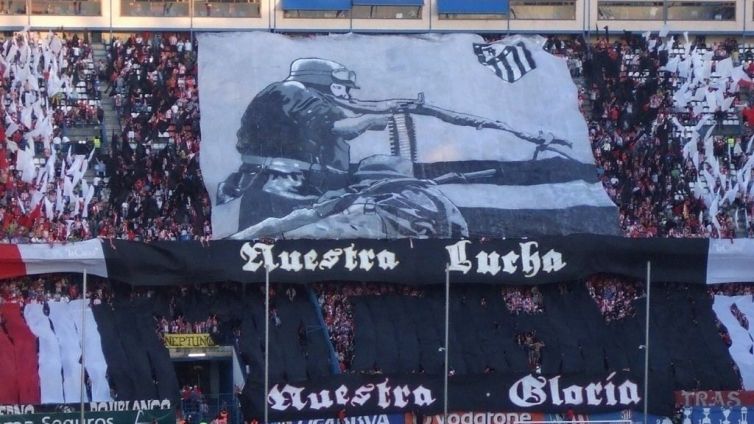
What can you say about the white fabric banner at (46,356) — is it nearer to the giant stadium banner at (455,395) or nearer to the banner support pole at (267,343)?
the giant stadium banner at (455,395)

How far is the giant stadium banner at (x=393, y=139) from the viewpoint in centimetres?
4141

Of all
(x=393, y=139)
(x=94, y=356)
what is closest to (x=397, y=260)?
(x=393, y=139)

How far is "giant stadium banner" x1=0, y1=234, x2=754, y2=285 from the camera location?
127ft

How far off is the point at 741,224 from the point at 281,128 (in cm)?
1219

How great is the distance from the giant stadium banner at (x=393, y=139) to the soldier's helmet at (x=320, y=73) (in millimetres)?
38

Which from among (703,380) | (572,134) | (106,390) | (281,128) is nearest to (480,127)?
(572,134)

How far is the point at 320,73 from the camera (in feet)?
146

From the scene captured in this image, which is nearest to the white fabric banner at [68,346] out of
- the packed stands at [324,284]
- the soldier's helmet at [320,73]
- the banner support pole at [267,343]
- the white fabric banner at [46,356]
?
the white fabric banner at [46,356]

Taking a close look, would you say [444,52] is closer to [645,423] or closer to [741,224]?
[741,224]

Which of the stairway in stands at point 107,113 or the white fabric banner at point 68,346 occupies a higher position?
the stairway in stands at point 107,113

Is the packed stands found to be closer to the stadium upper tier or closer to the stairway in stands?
the stairway in stands

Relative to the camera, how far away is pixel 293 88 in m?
44.0

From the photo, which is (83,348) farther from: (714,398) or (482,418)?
(714,398)

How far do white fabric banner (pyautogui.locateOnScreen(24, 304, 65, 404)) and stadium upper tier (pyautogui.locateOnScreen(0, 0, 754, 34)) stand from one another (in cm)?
980
